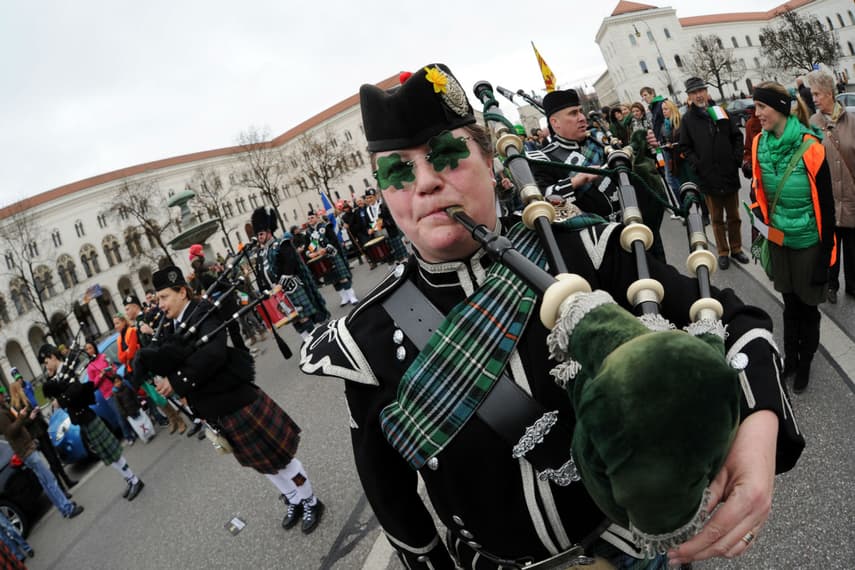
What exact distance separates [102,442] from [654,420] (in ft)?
24.3

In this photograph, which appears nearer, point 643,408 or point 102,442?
point 643,408

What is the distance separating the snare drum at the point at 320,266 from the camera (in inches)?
526

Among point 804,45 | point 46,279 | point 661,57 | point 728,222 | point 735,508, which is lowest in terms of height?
point 728,222

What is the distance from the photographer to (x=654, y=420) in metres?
0.65

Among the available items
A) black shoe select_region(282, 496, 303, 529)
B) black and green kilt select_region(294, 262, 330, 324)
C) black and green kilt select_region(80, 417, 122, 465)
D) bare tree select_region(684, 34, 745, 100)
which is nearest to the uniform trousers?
black shoe select_region(282, 496, 303, 529)

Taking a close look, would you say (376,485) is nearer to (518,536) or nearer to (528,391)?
(518,536)

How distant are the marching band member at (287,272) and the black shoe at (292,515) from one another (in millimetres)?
5362

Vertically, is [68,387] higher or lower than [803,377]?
higher

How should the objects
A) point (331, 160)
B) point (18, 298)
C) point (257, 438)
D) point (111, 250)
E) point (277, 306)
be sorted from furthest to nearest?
point (331, 160) < point (111, 250) < point (18, 298) < point (277, 306) < point (257, 438)

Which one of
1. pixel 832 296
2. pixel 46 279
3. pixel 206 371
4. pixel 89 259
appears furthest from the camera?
pixel 89 259

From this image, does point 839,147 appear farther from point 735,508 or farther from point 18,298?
point 18,298

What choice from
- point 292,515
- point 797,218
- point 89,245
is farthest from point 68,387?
point 89,245

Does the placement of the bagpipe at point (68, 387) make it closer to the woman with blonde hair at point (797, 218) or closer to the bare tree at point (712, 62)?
the woman with blonde hair at point (797, 218)

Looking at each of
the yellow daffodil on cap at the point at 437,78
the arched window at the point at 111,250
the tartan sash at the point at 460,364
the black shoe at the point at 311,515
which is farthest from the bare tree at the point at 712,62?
the tartan sash at the point at 460,364
